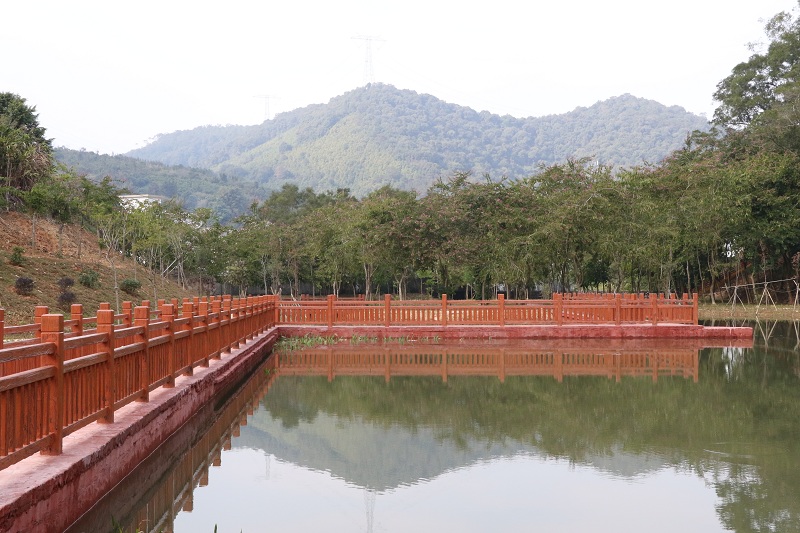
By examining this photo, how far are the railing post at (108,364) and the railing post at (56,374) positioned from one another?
1.27 metres

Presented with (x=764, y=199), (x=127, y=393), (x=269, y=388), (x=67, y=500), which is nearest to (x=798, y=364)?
(x=269, y=388)

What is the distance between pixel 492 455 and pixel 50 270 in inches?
1008

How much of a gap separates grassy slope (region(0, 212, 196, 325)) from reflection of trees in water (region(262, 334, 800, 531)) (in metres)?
13.4

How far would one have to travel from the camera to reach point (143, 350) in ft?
30.1

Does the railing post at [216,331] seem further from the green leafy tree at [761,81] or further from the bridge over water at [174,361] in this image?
the green leafy tree at [761,81]

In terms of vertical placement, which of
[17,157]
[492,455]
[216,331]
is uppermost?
[17,157]

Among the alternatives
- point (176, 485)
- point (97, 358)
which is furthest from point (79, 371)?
point (176, 485)

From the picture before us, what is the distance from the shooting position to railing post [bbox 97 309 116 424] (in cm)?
766

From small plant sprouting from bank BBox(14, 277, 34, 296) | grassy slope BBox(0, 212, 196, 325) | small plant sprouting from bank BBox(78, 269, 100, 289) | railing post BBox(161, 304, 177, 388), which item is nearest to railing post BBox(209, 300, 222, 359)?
railing post BBox(161, 304, 177, 388)

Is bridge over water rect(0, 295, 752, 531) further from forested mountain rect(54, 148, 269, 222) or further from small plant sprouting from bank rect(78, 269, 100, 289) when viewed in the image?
forested mountain rect(54, 148, 269, 222)

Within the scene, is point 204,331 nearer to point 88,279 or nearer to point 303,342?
point 303,342

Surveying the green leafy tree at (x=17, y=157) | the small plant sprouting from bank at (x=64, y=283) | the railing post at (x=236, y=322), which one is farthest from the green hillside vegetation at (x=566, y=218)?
the railing post at (x=236, y=322)

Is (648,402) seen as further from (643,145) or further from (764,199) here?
(643,145)

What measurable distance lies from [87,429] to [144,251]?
158 ft
